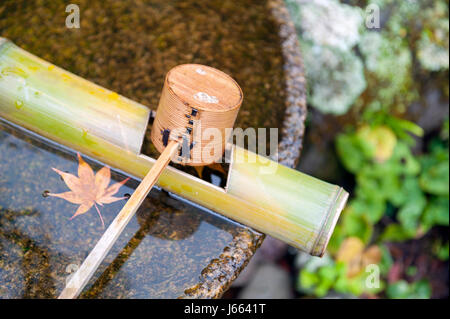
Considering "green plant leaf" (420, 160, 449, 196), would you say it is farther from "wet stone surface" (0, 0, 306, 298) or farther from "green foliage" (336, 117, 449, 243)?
"wet stone surface" (0, 0, 306, 298)

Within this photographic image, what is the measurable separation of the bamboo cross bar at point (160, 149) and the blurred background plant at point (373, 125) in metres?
1.85

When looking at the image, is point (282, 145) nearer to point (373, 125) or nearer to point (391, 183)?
point (373, 125)

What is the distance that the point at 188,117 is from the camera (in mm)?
1458

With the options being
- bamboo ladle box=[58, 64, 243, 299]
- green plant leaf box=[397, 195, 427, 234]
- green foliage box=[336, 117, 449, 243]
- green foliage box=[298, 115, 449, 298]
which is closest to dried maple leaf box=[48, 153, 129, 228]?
bamboo ladle box=[58, 64, 243, 299]

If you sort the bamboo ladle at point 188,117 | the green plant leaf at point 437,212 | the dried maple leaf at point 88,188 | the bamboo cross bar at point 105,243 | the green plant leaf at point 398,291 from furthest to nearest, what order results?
the green plant leaf at point 398,291
the green plant leaf at point 437,212
the dried maple leaf at point 88,188
the bamboo ladle at point 188,117
the bamboo cross bar at point 105,243

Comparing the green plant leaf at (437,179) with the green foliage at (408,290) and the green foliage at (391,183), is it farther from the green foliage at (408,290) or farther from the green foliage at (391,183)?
the green foliage at (408,290)

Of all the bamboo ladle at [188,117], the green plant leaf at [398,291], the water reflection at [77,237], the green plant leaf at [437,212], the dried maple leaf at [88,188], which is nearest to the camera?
the bamboo ladle at [188,117]

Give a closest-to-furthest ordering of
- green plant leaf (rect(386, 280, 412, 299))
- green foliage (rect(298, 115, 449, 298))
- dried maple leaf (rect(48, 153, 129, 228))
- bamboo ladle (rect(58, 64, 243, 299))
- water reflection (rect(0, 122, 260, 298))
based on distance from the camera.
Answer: bamboo ladle (rect(58, 64, 243, 299)) → water reflection (rect(0, 122, 260, 298)) → dried maple leaf (rect(48, 153, 129, 228)) → green foliage (rect(298, 115, 449, 298)) → green plant leaf (rect(386, 280, 412, 299))

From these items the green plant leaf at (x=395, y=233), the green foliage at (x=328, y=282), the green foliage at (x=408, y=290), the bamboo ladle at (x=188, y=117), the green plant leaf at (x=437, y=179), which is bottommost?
the green foliage at (x=408, y=290)

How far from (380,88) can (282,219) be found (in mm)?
2269

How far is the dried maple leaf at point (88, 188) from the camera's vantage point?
176 cm

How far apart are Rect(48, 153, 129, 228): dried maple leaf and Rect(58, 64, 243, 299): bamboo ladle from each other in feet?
1.24

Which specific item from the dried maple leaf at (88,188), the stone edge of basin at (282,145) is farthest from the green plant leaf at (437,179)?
the dried maple leaf at (88,188)

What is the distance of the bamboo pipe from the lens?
5.35ft
